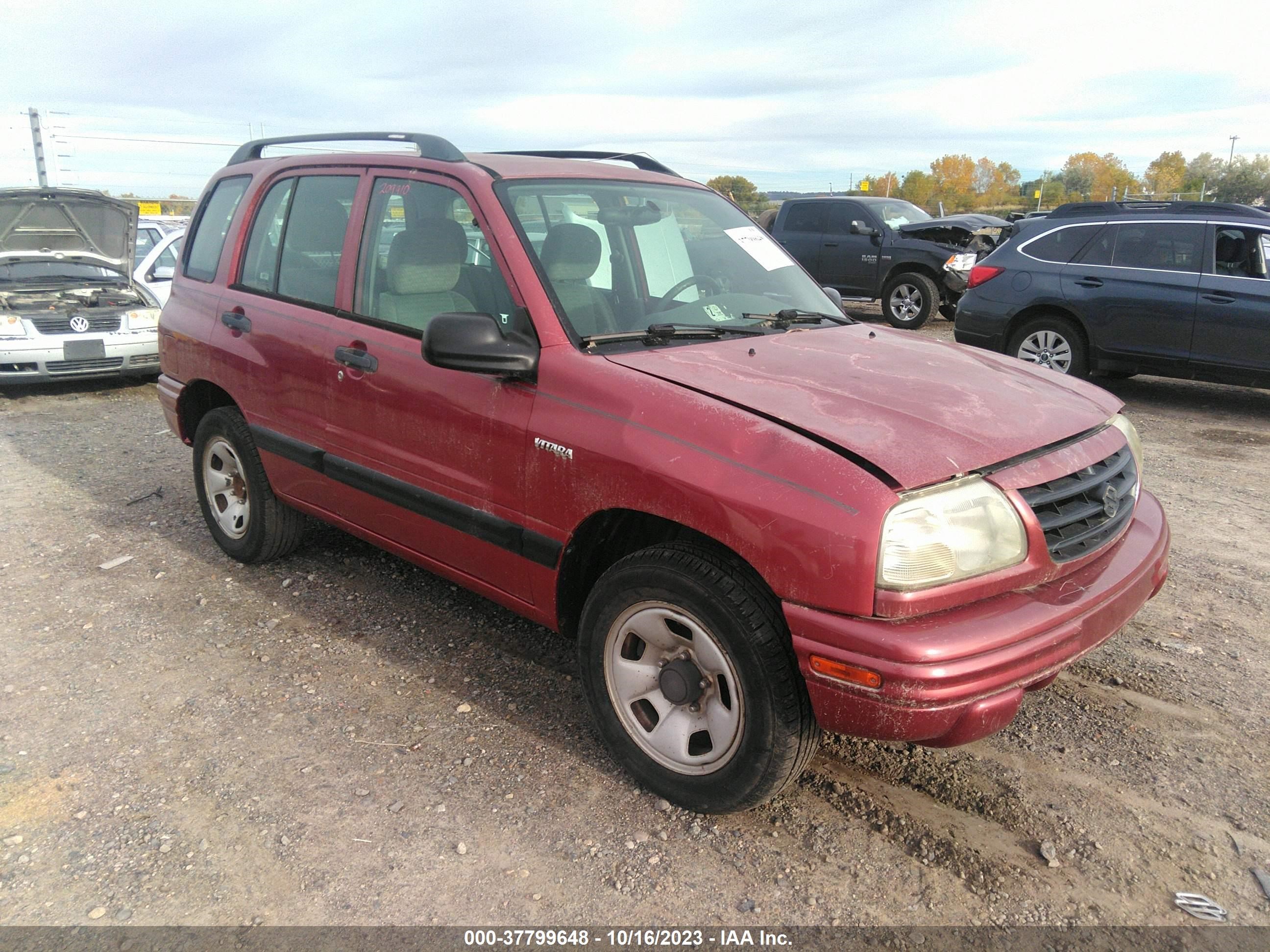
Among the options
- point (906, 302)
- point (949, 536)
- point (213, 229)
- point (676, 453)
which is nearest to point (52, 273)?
point (213, 229)

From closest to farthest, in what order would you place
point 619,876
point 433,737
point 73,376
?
point 619,876 → point 433,737 → point 73,376

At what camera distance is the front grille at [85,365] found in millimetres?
8664

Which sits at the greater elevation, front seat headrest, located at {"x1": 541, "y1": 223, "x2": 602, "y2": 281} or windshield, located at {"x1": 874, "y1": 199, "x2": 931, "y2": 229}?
windshield, located at {"x1": 874, "y1": 199, "x2": 931, "y2": 229}

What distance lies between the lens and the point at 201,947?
2.30 metres

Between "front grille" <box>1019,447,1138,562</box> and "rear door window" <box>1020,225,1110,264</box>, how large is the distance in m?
6.40

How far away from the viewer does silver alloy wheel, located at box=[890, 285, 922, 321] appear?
12930 millimetres

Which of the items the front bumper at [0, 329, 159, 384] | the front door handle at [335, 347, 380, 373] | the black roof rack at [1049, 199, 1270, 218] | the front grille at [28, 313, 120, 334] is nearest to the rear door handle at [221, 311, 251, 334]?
the front door handle at [335, 347, 380, 373]

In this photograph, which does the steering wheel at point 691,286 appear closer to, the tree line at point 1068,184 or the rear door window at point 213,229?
the rear door window at point 213,229

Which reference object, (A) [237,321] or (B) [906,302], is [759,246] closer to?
(A) [237,321]

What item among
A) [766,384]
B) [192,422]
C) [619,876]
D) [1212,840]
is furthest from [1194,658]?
[192,422]

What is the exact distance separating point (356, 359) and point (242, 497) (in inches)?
57.5

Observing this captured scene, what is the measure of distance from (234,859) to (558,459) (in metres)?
1.43

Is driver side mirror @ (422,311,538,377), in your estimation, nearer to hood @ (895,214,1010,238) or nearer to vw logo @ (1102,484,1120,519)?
vw logo @ (1102,484,1120,519)

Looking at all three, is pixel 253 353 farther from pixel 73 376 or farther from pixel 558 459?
pixel 73 376
